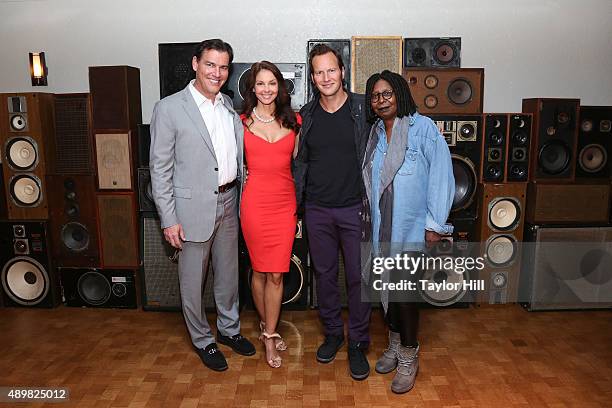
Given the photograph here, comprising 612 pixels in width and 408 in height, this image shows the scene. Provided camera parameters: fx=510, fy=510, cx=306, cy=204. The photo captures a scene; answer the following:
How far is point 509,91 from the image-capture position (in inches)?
145

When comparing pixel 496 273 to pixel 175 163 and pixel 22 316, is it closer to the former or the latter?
pixel 175 163

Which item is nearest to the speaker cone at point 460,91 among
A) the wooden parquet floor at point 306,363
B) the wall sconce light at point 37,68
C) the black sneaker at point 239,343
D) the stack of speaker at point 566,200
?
the stack of speaker at point 566,200

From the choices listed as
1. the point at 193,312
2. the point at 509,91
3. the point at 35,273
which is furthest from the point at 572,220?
the point at 35,273

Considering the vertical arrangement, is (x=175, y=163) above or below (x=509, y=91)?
below

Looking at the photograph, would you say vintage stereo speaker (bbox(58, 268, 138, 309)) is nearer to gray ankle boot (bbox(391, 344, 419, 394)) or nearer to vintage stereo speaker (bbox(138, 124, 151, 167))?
vintage stereo speaker (bbox(138, 124, 151, 167))

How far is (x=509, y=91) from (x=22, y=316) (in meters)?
3.64

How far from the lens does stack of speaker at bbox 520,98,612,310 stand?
10.3 ft

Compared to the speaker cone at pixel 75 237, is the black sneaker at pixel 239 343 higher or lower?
lower

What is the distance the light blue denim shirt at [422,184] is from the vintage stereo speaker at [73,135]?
6.29ft

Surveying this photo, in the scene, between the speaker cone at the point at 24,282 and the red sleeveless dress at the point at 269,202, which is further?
the speaker cone at the point at 24,282

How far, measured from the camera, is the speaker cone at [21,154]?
318cm

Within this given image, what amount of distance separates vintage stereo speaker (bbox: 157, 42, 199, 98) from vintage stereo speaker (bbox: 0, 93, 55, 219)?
2.48 feet

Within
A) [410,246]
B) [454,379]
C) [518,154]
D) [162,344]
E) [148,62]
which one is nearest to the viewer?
[410,246]

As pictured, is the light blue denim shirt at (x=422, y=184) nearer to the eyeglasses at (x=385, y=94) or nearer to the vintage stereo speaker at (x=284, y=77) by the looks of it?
the eyeglasses at (x=385, y=94)
